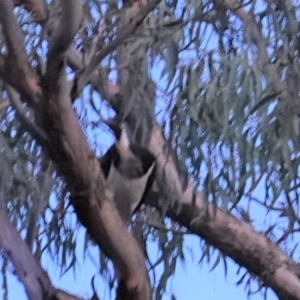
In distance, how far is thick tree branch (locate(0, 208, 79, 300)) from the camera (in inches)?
62.9

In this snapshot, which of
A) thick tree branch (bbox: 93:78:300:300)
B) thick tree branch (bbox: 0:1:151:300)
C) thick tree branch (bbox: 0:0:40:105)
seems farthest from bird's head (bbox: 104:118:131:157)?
thick tree branch (bbox: 0:0:40:105)

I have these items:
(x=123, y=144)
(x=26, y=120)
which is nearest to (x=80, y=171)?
(x=26, y=120)

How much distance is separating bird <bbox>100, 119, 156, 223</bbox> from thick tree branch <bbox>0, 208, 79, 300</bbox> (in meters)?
0.40

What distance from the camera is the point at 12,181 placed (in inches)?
Result: 74.7

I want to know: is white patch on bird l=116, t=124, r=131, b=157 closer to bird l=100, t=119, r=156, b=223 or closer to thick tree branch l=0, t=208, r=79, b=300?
bird l=100, t=119, r=156, b=223

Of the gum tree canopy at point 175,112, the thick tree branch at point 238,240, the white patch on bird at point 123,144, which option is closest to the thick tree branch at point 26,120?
the gum tree canopy at point 175,112

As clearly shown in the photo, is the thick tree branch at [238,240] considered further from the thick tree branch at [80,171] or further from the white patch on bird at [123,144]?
the thick tree branch at [80,171]

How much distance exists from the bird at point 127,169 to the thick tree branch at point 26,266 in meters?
0.40

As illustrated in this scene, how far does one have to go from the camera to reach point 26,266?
1.63m

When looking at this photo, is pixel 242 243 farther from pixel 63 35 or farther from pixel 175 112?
pixel 63 35

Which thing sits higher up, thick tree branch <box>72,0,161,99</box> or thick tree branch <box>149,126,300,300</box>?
thick tree branch <box>149,126,300,300</box>

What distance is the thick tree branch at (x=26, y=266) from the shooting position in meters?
1.60

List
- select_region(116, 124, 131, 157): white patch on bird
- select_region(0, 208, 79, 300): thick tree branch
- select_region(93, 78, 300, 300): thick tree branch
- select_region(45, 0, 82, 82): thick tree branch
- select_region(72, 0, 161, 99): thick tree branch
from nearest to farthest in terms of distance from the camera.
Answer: select_region(45, 0, 82, 82): thick tree branch
select_region(72, 0, 161, 99): thick tree branch
select_region(0, 208, 79, 300): thick tree branch
select_region(116, 124, 131, 157): white patch on bird
select_region(93, 78, 300, 300): thick tree branch

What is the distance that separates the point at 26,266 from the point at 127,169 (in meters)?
0.56
